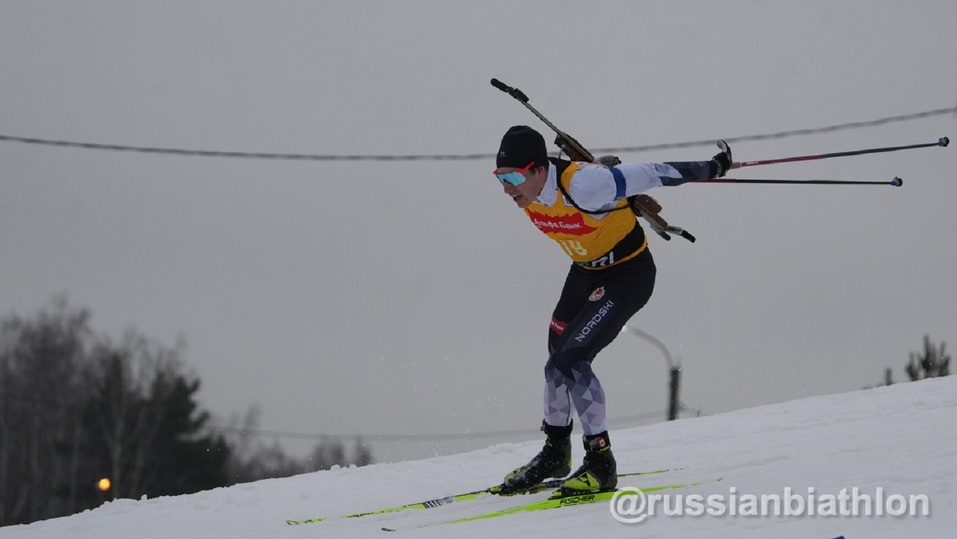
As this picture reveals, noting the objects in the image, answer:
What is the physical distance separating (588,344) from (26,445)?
1241 inches

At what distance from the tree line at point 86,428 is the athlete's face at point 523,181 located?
2691cm

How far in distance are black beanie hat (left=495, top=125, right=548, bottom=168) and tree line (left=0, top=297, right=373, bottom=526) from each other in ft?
88.5

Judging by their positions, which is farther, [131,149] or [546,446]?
[131,149]

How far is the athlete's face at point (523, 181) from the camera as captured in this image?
4.73 meters

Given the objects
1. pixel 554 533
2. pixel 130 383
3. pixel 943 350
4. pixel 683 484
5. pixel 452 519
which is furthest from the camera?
pixel 130 383

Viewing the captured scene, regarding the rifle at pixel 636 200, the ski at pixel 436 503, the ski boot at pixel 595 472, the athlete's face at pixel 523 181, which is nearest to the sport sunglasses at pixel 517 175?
the athlete's face at pixel 523 181

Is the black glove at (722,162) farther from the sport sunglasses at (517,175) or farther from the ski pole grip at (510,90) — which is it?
the ski pole grip at (510,90)

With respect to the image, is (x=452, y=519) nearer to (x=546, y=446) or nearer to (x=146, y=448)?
(x=546, y=446)

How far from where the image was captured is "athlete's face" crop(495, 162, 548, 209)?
473 cm

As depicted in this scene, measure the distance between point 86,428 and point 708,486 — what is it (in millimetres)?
29482

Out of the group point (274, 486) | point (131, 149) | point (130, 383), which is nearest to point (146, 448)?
point (130, 383)

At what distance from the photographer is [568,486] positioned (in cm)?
492

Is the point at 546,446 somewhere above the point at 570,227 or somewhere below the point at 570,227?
below

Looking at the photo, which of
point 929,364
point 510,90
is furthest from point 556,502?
point 929,364
